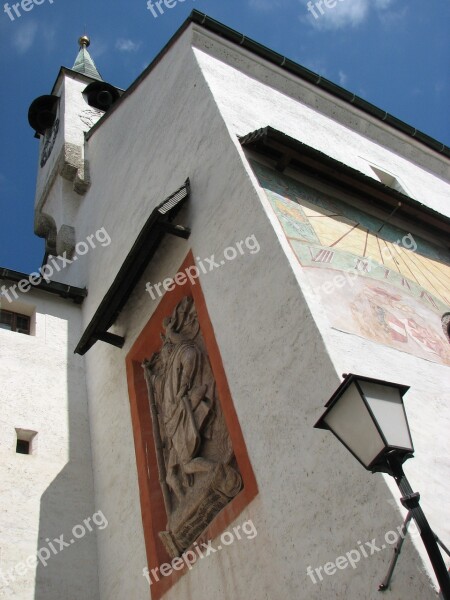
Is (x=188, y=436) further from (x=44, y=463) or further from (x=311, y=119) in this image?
(x=311, y=119)

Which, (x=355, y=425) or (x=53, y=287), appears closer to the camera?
(x=355, y=425)

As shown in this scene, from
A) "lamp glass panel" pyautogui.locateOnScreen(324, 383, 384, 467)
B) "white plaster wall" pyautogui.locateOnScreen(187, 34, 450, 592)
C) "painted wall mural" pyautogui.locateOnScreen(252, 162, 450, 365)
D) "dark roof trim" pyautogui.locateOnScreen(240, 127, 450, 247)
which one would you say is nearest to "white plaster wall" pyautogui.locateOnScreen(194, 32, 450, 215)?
"white plaster wall" pyautogui.locateOnScreen(187, 34, 450, 592)

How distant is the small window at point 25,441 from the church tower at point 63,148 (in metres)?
4.63

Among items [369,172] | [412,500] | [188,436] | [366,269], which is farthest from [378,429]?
[369,172]

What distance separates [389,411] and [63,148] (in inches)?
453

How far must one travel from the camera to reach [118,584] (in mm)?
6148

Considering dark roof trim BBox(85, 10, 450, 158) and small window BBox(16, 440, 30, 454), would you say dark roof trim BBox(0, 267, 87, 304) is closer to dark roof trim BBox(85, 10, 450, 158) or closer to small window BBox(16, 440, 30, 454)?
small window BBox(16, 440, 30, 454)

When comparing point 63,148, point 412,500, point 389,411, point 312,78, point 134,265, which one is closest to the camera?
point 412,500

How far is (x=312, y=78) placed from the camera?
9.80 metres

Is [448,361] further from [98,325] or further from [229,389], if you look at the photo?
[98,325]

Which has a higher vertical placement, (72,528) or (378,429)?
(378,429)

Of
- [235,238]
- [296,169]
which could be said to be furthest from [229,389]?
[296,169]

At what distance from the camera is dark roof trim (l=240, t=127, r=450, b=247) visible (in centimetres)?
611

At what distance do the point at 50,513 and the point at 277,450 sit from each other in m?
3.54
